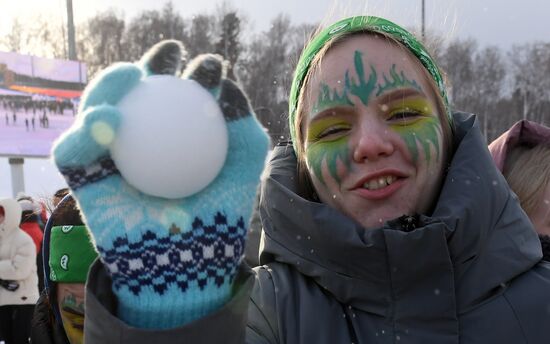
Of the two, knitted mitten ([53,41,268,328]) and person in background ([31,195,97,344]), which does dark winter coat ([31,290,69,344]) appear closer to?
person in background ([31,195,97,344])

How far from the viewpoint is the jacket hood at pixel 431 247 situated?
3.85ft

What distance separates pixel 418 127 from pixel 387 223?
0.90ft

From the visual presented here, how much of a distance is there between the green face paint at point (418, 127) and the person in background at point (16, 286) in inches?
168

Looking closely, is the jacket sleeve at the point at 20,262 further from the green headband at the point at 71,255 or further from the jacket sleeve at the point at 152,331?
the jacket sleeve at the point at 152,331

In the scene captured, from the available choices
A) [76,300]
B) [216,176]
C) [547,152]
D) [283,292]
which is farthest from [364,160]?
[547,152]

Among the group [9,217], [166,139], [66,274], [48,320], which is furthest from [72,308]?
[9,217]

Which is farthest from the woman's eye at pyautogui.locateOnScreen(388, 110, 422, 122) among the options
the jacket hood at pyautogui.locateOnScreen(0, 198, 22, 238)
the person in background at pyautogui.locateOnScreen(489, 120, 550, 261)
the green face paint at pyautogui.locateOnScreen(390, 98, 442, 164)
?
the jacket hood at pyautogui.locateOnScreen(0, 198, 22, 238)

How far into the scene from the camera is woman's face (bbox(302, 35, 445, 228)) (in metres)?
1.27

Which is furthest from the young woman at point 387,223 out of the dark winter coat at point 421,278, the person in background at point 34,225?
the person in background at point 34,225

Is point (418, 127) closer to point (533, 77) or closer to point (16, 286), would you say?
point (16, 286)

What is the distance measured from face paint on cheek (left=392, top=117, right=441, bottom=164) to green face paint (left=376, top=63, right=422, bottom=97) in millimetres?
96

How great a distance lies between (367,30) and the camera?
1.38m

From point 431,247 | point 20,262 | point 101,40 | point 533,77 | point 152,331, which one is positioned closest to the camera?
point 152,331

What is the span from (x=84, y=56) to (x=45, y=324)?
1462 inches
